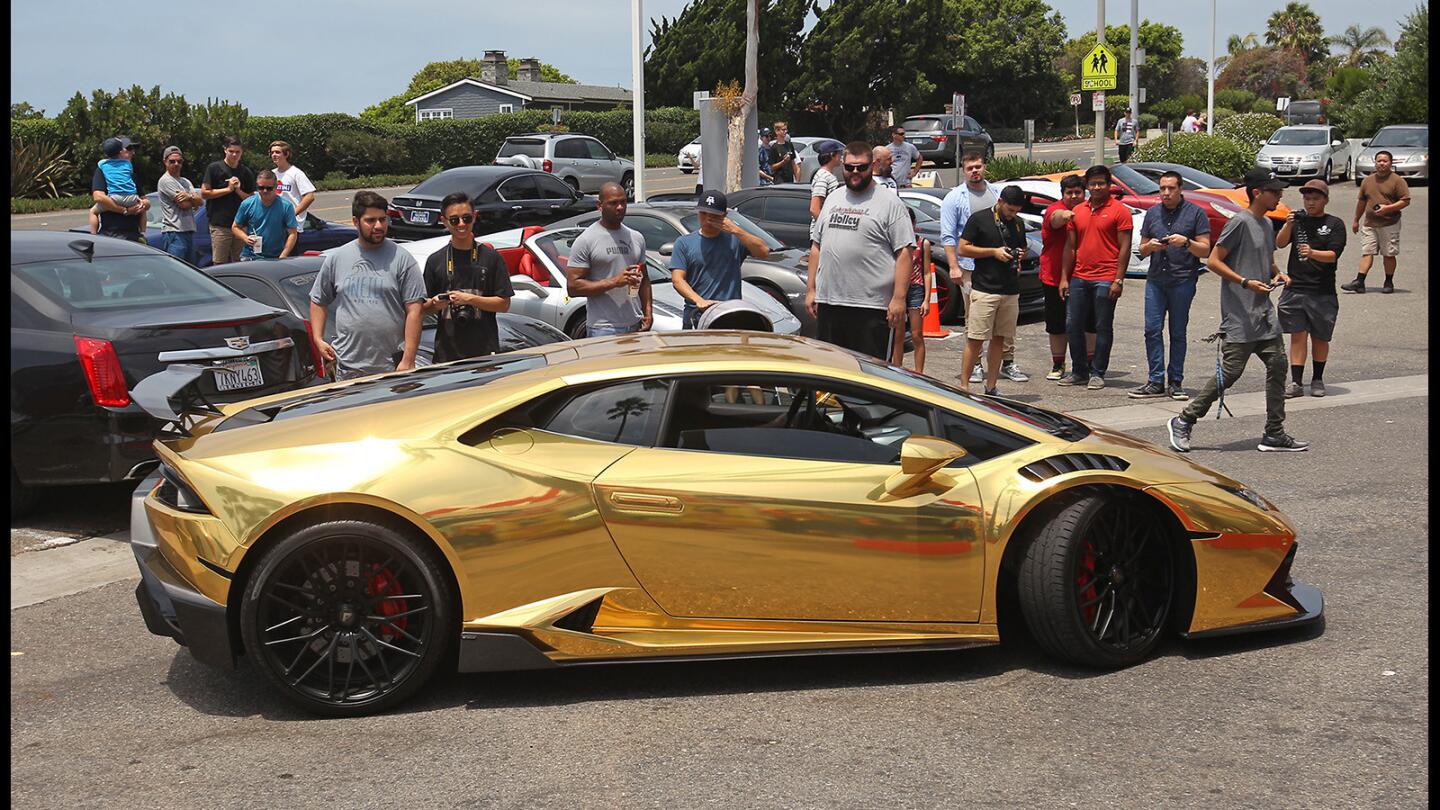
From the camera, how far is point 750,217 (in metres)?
17.0

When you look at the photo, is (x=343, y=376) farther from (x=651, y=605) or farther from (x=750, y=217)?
(x=750, y=217)

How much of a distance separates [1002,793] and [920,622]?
97 centimetres

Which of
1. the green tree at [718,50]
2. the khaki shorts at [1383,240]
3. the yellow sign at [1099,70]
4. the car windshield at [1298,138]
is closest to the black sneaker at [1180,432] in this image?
the khaki shorts at [1383,240]

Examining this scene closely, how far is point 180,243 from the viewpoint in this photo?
15141 mm

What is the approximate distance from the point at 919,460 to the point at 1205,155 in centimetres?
3015

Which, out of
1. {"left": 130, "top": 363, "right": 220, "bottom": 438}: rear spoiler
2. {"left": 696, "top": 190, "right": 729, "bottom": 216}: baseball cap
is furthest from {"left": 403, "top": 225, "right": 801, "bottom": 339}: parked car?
{"left": 130, "top": 363, "right": 220, "bottom": 438}: rear spoiler

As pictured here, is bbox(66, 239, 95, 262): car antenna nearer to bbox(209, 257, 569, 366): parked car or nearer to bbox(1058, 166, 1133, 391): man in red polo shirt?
bbox(209, 257, 569, 366): parked car

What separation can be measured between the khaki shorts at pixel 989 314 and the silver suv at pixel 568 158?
23.4 metres

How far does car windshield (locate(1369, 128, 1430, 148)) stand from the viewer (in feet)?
117

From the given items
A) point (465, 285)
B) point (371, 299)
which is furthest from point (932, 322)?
point (371, 299)

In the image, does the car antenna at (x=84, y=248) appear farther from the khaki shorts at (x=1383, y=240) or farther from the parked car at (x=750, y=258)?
the khaki shorts at (x=1383, y=240)

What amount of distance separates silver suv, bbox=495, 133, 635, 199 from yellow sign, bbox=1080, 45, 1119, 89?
1111 cm

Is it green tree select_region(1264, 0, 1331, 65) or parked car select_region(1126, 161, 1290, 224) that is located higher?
green tree select_region(1264, 0, 1331, 65)

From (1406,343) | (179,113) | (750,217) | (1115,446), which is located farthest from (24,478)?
(179,113)
